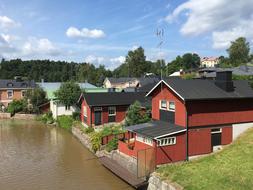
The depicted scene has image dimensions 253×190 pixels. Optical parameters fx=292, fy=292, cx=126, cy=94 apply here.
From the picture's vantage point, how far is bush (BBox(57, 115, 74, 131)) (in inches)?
1529

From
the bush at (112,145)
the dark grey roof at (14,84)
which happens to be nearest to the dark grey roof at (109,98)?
the bush at (112,145)

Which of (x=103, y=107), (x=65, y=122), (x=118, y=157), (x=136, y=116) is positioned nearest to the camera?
(x=118, y=157)

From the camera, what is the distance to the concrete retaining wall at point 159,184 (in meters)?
15.0

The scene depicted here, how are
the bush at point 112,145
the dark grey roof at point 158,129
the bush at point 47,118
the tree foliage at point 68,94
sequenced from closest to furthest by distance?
the dark grey roof at point 158,129
the bush at point 112,145
the tree foliage at point 68,94
the bush at point 47,118

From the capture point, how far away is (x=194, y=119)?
65.2ft

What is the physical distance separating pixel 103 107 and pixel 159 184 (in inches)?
721

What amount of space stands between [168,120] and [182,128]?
7.64ft

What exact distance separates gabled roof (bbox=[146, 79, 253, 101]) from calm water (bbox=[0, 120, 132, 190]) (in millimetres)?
7304

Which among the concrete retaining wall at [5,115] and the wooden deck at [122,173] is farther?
the concrete retaining wall at [5,115]

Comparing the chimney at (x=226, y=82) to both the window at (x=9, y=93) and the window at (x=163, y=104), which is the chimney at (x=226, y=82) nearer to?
the window at (x=163, y=104)

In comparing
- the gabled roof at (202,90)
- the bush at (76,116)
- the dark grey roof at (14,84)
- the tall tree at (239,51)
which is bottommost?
the bush at (76,116)

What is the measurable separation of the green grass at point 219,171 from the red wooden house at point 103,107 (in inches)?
604

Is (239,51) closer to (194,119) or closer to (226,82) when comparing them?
(226,82)

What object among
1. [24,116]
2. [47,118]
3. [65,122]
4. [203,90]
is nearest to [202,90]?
[203,90]
